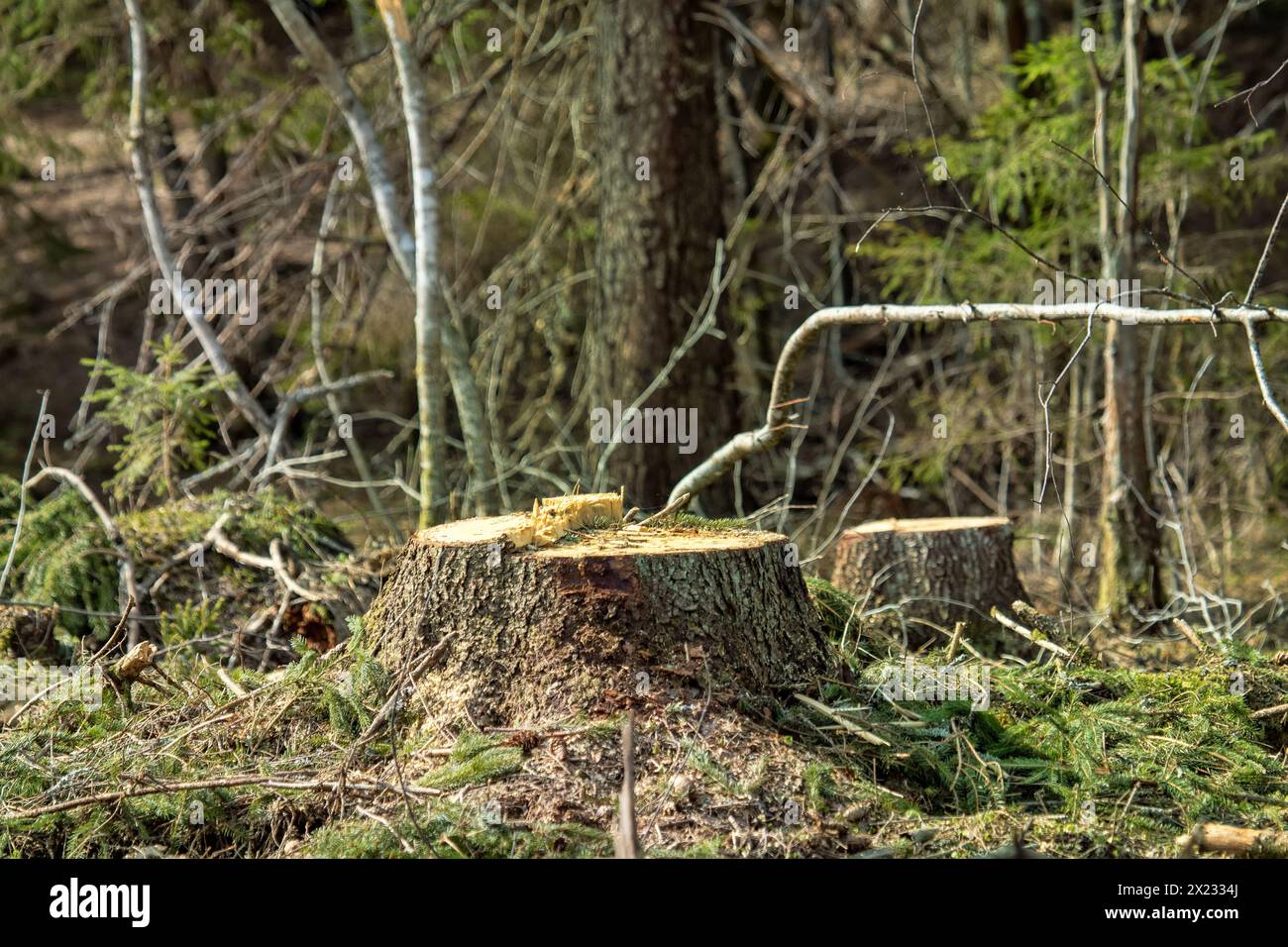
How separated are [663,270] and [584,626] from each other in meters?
4.35

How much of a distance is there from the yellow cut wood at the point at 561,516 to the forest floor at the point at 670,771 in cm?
59

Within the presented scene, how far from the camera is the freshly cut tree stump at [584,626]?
12.1ft

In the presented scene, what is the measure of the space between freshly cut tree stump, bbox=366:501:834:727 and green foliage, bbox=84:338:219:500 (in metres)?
3.07

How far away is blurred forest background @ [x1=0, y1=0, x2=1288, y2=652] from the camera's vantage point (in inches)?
266

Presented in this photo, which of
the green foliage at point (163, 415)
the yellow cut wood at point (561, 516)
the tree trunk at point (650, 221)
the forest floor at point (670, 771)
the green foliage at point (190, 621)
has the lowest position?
the forest floor at point (670, 771)

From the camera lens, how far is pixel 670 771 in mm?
3465

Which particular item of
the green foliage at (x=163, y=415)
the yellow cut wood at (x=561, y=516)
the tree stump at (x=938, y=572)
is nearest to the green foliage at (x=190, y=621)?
the green foliage at (x=163, y=415)

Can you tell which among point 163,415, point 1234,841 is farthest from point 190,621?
point 1234,841

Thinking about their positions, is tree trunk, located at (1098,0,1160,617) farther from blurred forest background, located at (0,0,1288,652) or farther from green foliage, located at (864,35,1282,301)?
green foliage, located at (864,35,1282,301)

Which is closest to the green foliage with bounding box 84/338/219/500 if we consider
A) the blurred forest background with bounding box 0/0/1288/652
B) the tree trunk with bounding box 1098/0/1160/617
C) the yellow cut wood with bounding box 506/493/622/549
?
the blurred forest background with bounding box 0/0/1288/652

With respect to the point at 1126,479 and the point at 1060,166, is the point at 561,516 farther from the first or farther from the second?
the point at 1060,166

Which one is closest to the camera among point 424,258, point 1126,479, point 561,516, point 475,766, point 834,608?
point 475,766

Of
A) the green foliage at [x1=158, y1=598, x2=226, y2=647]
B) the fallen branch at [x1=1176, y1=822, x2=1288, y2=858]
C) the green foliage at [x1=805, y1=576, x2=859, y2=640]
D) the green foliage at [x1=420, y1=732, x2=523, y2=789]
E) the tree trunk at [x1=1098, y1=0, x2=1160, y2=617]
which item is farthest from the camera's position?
the tree trunk at [x1=1098, y1=0, x2=1160, y2=617]

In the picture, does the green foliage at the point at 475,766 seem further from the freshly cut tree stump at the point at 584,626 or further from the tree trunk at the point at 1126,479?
the tree trunk at the point at 1126,479
